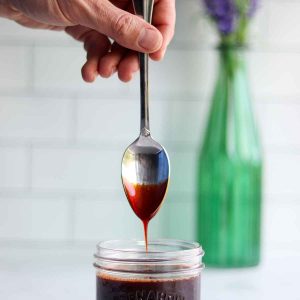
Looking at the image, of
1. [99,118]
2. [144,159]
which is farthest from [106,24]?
[99,118]

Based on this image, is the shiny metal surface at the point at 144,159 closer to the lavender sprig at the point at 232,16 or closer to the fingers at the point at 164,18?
the fingers at the point at 164,18

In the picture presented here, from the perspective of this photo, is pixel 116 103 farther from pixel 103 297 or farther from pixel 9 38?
pixel 103 297

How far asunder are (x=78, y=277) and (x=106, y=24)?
59 centimetres

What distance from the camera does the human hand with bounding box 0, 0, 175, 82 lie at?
1.07 meters

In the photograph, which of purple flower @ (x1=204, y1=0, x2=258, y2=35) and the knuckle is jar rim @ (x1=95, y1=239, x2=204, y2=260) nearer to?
the knuckle

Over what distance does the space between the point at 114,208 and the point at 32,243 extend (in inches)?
7.7

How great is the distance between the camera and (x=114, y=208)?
5.79 feet

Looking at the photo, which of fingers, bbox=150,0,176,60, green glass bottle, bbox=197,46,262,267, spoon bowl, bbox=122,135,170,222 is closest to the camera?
spoon bowl, bbox=122,135,170,222

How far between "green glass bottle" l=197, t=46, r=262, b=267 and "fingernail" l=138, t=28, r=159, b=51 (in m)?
0.55

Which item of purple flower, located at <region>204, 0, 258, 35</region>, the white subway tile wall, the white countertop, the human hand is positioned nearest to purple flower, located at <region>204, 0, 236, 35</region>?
purple flower, located at <region>204, 0, 258, 35</region>

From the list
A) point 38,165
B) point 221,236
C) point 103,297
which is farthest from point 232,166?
point 103,297

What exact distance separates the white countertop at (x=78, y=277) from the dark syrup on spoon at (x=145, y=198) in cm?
32

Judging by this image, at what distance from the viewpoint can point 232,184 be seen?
5.25 ft

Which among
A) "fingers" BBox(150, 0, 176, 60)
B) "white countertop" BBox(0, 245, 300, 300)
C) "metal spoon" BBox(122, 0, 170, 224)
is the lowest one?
"white countertop" BBox(0, 245, 300, 300)
